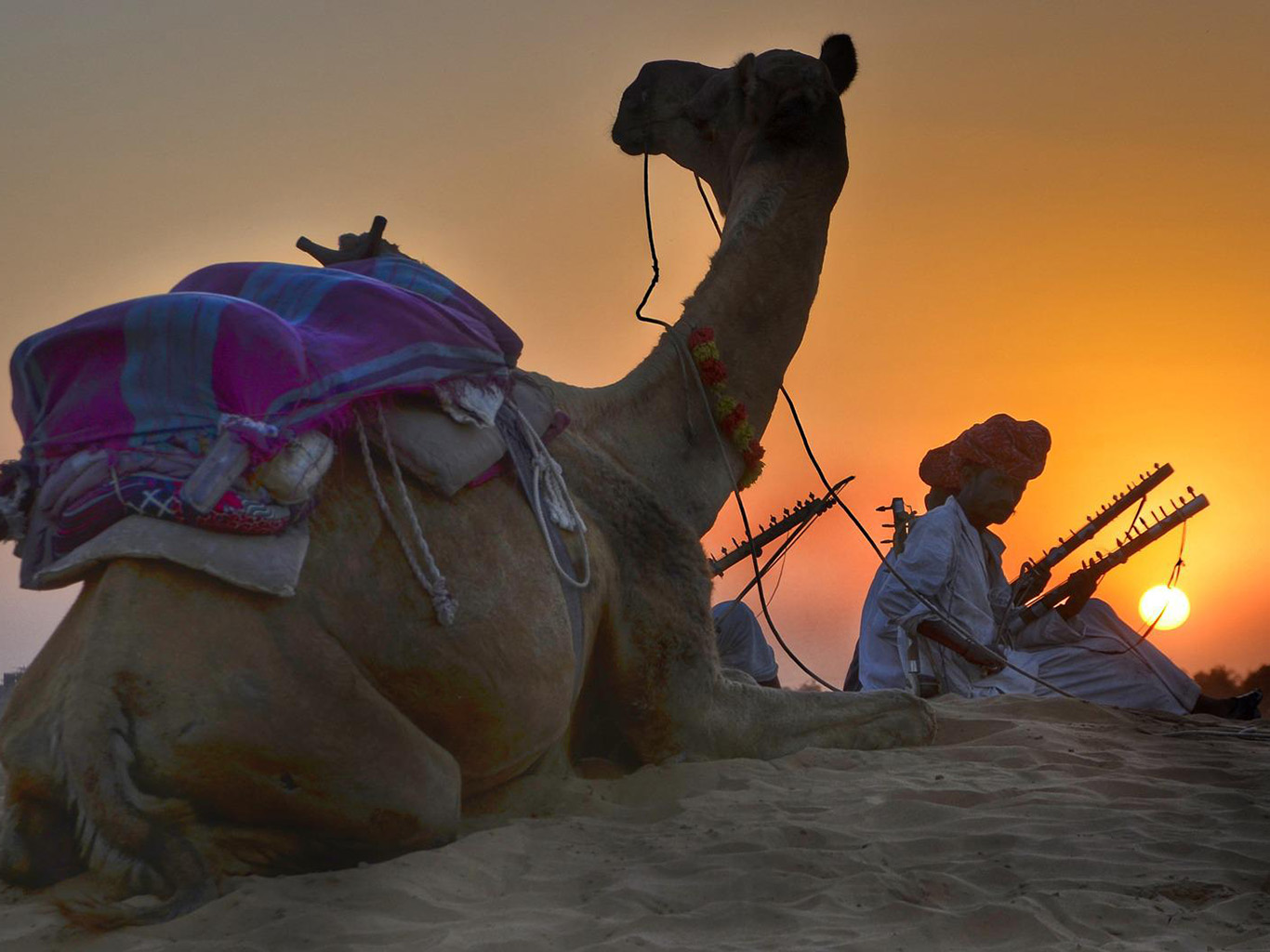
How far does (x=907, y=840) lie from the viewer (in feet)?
13.7

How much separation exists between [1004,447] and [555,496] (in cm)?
506

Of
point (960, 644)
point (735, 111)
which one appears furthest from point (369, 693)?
point (960, 644)

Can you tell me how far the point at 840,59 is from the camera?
6.60 m

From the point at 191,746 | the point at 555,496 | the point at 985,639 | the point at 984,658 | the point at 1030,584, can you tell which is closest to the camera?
the point at 191,746

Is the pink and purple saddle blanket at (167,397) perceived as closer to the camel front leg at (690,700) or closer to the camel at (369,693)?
the camel at (369,693)

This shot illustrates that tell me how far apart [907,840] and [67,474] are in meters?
2.42

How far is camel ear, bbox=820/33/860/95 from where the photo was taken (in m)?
6.58

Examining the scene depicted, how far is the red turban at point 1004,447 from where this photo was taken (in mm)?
9016

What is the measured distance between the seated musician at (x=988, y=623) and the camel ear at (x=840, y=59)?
3002mm

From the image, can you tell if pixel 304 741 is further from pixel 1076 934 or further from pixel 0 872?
pixel 1076 934

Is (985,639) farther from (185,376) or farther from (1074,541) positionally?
(185,376)

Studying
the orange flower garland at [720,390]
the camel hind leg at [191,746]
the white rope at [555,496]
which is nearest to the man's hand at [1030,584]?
the orange flower garland at [720,390]

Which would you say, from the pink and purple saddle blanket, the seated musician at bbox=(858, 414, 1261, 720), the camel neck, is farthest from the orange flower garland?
the seated musician at bbox=(858, 414, 1261, 720)

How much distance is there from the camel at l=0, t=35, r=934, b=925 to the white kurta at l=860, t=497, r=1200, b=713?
295cm
